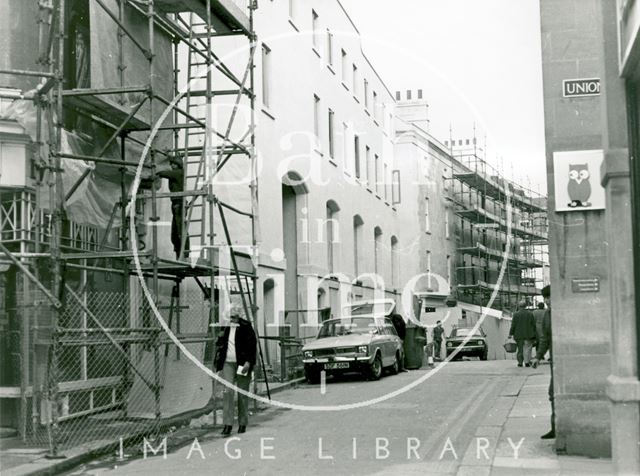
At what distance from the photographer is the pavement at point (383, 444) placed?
8914 mm

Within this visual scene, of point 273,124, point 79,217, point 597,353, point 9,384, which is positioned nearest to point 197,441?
point 9,384

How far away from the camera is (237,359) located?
39.4 ft

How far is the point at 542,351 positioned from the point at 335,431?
391cm

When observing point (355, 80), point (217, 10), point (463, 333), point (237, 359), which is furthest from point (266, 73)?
point (463, 333)

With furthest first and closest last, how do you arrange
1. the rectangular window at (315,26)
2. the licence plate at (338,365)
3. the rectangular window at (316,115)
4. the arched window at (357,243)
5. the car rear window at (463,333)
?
the car rear window at (463,333), the arched window at (357,243), the rectangular window at (316,115), the rectangular window at (315,26), the licence plate at (338,365)

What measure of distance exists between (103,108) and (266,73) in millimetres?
11554

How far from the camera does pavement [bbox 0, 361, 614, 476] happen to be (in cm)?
891

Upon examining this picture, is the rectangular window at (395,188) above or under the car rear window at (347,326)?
above

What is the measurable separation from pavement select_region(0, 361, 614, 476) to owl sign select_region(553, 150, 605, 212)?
103 inches

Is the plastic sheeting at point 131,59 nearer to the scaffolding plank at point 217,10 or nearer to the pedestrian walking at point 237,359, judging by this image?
the scaffolding plank at point 217,10

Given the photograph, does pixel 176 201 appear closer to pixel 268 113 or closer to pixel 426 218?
pixel 268 113

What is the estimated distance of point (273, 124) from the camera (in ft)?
76.7

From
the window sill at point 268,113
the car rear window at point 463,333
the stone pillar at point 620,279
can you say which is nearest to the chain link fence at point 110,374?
the stone pillar at point 620,279

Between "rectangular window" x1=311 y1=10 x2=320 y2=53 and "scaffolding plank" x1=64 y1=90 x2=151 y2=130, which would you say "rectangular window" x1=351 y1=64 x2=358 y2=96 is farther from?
"scaffolding plank" x1=64 y1=90 x2=151 y2=130
